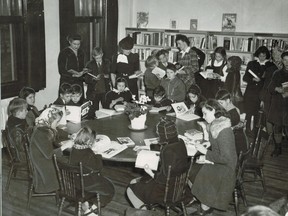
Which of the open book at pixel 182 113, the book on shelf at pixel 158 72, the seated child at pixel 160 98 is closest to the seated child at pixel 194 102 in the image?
the open book at pixel 182 113

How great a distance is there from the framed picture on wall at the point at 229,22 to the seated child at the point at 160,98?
267 centimetres

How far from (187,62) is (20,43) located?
2660mm

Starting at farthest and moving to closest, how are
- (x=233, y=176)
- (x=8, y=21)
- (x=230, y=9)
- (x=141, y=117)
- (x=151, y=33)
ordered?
(x=151, y=33) < (x=230, y=9) < (x=8, y=21) < (x=141, y=117) < (x=233, y=176)

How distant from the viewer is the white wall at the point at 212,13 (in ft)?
23.4

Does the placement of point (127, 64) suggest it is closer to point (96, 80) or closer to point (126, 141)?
point (96, 80)

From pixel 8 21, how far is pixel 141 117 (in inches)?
104

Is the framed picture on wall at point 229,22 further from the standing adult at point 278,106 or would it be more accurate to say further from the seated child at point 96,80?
the seated child at point 96,80

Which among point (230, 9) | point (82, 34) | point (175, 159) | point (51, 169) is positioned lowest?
point (51, 169)

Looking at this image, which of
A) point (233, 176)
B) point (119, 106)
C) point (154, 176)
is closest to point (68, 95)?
point (119, 106)

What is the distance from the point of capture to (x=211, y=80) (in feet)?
22.4

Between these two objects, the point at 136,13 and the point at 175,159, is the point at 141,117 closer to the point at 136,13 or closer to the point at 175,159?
the point at 175,159

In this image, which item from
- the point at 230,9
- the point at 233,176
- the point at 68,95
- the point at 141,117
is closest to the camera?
the point at 233,176

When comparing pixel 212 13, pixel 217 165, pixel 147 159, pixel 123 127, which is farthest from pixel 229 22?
pixel 147 159

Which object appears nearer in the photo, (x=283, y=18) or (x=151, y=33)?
(x=283, y=18)
